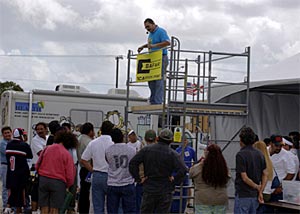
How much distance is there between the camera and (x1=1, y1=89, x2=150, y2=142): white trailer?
15.0m

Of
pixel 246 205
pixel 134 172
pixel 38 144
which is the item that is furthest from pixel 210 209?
pixel 38 144

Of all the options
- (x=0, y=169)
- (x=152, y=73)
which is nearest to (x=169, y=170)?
(x=152, y=73)

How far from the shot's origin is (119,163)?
888 centimetres

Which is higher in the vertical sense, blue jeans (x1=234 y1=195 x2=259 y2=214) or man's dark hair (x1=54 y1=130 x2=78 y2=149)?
man's dark hair (x1=54 y1=130 x2=78 y2=149)

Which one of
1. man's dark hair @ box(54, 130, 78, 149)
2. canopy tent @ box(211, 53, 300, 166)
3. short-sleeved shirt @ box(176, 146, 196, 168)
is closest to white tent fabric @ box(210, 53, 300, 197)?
canopy tent @ box(211, 53, 300, 166)

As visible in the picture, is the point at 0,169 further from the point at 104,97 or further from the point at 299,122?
the point at 299,122

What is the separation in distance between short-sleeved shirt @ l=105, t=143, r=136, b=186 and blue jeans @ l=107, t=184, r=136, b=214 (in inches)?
3.1

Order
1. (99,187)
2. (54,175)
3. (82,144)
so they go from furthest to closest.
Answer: (82,144) → (99,187) → (54,175)

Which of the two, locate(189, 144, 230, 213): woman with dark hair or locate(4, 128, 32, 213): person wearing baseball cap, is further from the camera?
locate(4, 128, 32, 213): person wearing baseball cap

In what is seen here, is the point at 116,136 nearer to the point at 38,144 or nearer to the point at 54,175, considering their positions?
the point at 54,175

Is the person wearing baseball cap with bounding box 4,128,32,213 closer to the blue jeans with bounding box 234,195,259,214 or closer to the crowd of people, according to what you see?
the crowd of people

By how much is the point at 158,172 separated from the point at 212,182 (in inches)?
28.9

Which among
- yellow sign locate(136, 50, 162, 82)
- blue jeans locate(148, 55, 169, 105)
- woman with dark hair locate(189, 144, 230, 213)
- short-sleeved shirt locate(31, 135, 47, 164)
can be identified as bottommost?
woman with dark hair locate(189, 144, 230, 213)

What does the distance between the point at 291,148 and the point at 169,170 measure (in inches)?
131
